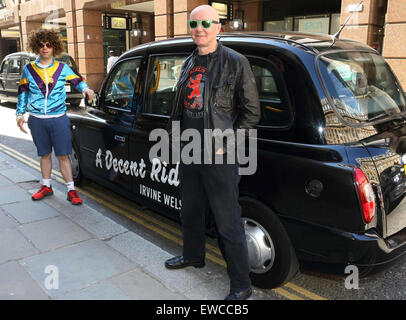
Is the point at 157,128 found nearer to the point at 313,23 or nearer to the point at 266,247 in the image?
the point at 266,247

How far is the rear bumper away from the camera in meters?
2.44

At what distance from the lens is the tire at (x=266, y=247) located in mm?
2768

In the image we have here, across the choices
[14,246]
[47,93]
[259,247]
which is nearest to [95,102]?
[47,93]

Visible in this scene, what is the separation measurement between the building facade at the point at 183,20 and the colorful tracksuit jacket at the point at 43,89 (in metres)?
3.61

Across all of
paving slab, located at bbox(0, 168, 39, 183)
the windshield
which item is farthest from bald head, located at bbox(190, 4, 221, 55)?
paving slab, located at bbox(0, 168, 39, 183)

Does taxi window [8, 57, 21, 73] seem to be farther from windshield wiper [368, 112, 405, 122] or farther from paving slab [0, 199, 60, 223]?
windshield wiper [368, 112, 405, 122]

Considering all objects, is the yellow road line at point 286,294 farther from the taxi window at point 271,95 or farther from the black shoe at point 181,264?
the taxi window at point 271,95

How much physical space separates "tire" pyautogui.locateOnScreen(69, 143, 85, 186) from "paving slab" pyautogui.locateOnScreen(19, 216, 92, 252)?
1.10 metres

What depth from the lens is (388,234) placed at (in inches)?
101

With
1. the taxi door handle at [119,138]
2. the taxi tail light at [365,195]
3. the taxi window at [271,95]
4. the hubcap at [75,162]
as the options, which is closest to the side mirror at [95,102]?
the taxi door handle at [119,138]

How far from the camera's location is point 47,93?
4.57 meters

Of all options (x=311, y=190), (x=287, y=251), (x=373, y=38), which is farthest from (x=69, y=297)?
(x=373, y=38)
